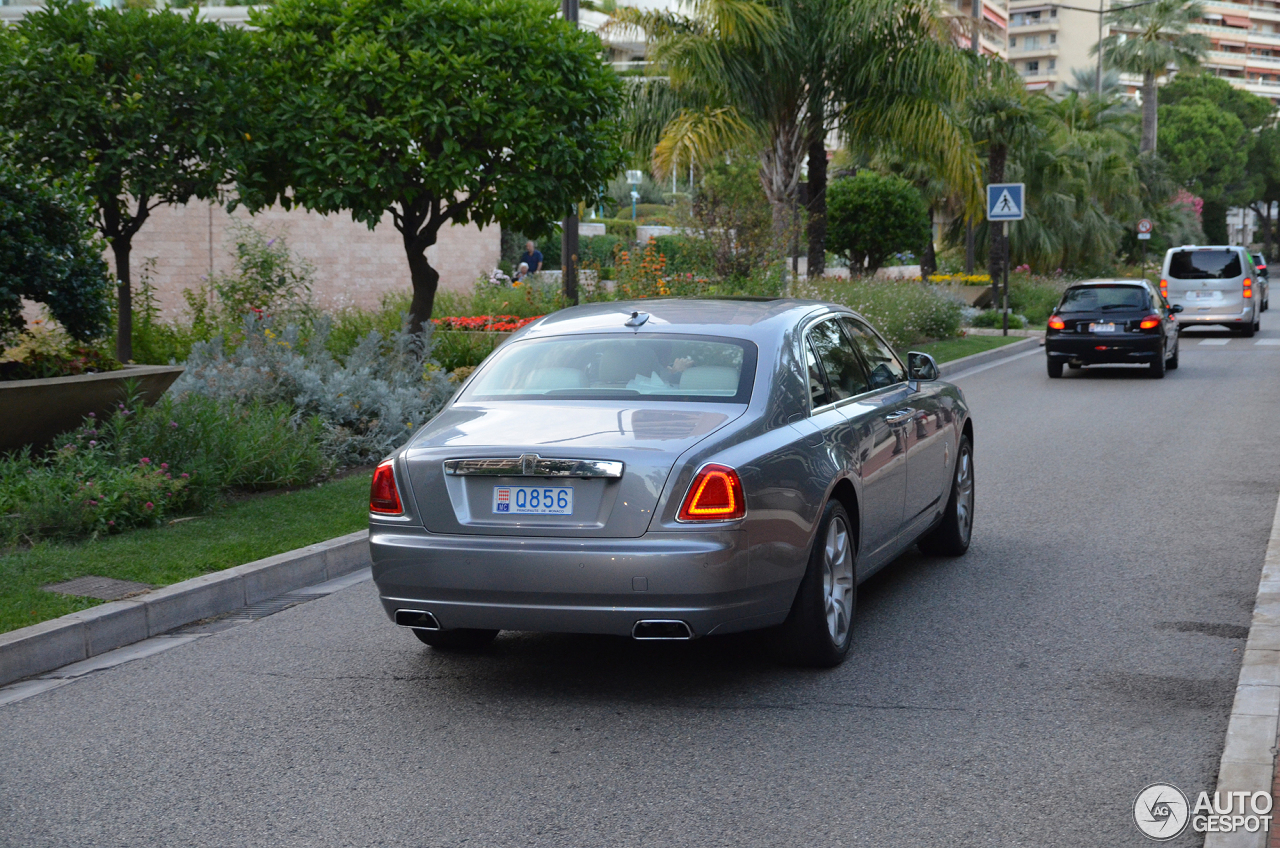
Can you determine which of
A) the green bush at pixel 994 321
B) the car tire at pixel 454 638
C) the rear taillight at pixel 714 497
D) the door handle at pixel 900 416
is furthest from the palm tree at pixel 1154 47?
the rear taillight at pixel 714 497

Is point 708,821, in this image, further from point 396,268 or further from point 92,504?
point 396,268

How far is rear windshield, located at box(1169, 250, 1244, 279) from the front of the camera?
1177 inches

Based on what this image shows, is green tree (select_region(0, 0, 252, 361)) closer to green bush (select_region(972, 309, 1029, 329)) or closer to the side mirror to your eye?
the side mirror

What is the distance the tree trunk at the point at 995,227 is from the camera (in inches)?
1393

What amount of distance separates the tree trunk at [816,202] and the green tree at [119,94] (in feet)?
52.3

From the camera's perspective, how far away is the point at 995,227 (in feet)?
117

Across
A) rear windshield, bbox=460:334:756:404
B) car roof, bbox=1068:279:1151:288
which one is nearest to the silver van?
car roof, bbox=1068:279:1151:288

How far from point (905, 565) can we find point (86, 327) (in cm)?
570

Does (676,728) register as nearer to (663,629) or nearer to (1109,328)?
(663,629)

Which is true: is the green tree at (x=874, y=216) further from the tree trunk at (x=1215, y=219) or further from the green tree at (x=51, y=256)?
the tree trunk at (x=1215, y=219)

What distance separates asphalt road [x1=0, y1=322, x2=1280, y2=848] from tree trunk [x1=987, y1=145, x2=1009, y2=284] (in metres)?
28.3

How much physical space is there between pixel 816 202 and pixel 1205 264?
949 cm

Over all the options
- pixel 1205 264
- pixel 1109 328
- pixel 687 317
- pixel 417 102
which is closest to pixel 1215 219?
pixel 1205 264

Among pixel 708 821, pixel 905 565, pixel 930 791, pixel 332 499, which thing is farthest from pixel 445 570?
pixel 332 499
